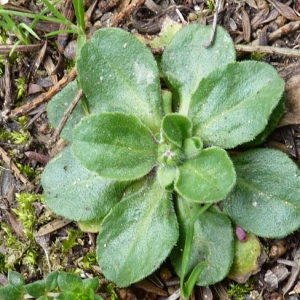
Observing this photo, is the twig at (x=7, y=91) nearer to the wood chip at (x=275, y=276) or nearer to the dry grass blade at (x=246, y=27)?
the dry grass blade at (x=246, y=27)

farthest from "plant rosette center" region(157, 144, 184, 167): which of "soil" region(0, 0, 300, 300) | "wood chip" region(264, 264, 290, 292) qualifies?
"wood chip" region(264, 264, 290, 292)

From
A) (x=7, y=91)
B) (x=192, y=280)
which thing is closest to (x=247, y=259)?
(x=192, y=280)

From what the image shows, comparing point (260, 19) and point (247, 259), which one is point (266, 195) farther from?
point (260, 19)

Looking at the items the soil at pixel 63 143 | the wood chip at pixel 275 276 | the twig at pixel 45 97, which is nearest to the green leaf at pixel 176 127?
the soil at pixel 63 143

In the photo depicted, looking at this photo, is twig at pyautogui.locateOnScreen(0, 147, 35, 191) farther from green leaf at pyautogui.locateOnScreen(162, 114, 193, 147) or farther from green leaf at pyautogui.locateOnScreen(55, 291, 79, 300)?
green leaf at pyautogui.locateOnScreen(162, 114, 193, 147)

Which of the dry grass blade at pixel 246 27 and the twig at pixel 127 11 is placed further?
the twig at pixel 127 11

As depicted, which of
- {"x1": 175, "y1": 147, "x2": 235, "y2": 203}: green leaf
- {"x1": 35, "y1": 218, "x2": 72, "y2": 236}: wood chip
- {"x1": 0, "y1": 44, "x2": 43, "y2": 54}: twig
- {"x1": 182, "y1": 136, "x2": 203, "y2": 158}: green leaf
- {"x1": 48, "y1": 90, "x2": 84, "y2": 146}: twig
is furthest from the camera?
{"x1": 0, "y1": 44, "x2": 43, "y2": 54}: twig
